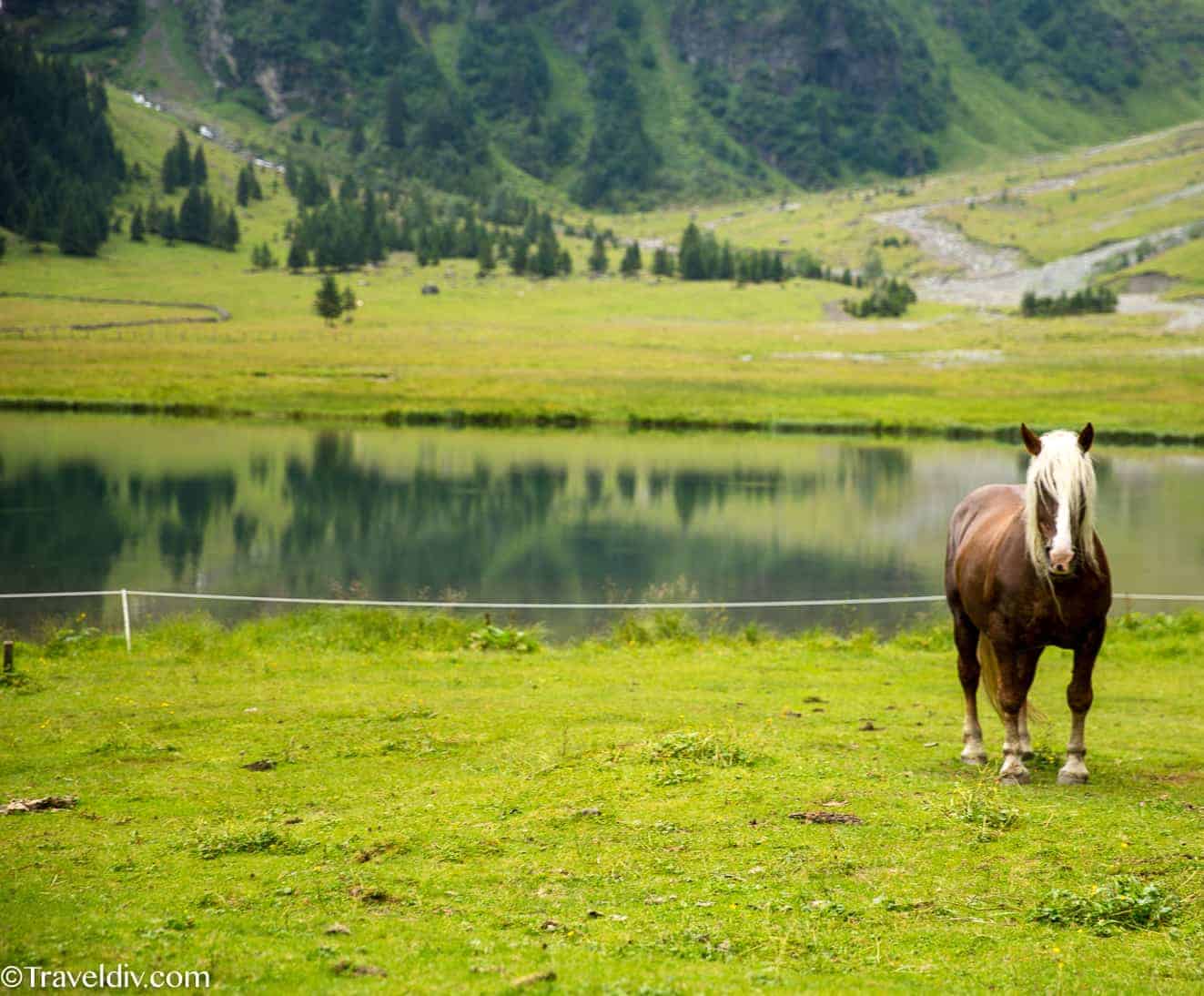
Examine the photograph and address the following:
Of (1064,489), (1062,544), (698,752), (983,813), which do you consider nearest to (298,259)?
(698,752)

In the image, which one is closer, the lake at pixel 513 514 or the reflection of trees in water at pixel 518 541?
the lake at pixel 513 514

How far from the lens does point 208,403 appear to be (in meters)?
75.6

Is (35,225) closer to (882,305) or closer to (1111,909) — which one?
(882,305)

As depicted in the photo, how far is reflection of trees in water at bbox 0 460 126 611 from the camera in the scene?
3077 centimetres

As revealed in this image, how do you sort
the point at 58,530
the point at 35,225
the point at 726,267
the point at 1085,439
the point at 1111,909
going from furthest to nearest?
the point at 726,267, the point at 35,225, the point at 58,530, the point at 1085,439, the point at 1111,909

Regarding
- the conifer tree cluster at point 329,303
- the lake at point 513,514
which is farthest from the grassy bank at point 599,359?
the lake at point 513,514

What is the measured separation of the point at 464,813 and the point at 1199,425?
7409 centimetres

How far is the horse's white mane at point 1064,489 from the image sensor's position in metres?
11.2

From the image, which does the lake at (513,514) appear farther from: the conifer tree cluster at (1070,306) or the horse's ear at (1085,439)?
the conifer tree cluster at (1070,306)

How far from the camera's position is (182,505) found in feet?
145

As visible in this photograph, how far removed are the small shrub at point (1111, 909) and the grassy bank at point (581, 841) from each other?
22mm

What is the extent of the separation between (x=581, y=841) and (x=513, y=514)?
35129 millimetres

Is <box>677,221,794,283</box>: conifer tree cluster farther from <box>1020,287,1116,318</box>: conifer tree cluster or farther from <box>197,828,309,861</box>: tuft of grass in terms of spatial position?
<box>197,828,309,861</box>: tuft of grass

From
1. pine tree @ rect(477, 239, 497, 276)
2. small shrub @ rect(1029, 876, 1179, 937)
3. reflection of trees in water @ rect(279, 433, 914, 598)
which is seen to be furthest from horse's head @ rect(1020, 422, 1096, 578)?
pine tree @ rect(477, 239, 497, 276)
